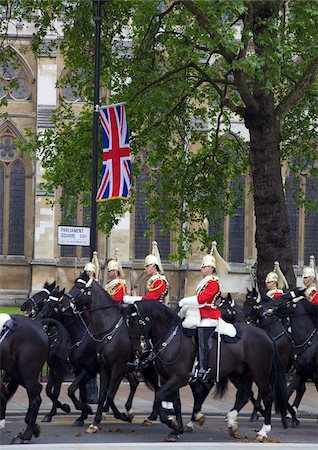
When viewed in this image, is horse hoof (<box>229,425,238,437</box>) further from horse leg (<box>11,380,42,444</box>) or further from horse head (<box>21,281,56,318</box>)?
horse head (<box>21,281,56,318</box>)

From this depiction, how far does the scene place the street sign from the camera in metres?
21.3

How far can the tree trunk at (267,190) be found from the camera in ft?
84.7

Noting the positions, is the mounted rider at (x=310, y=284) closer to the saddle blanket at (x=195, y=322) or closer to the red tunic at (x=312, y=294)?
the red tunic at (x=312, y=294)

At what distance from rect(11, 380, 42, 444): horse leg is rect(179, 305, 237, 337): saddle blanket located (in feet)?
8.18

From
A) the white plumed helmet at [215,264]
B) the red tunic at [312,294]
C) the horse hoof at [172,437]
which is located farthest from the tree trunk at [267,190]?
the horse hoof at [172,437]

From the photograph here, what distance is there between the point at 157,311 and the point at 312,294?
4.03 m

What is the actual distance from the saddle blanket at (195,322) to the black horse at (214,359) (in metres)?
0.14

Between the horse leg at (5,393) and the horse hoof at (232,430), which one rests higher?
the horse leg at (5,393)

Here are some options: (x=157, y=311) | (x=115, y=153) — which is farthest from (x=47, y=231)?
(x=157, y=311)

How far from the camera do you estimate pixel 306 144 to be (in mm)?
30703

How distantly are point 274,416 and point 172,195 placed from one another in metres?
11.5

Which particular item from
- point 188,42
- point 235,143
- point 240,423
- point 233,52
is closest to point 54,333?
point 240,423

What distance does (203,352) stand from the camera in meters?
16.2

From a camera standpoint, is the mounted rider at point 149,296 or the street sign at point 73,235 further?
the street sign at point 73,235
